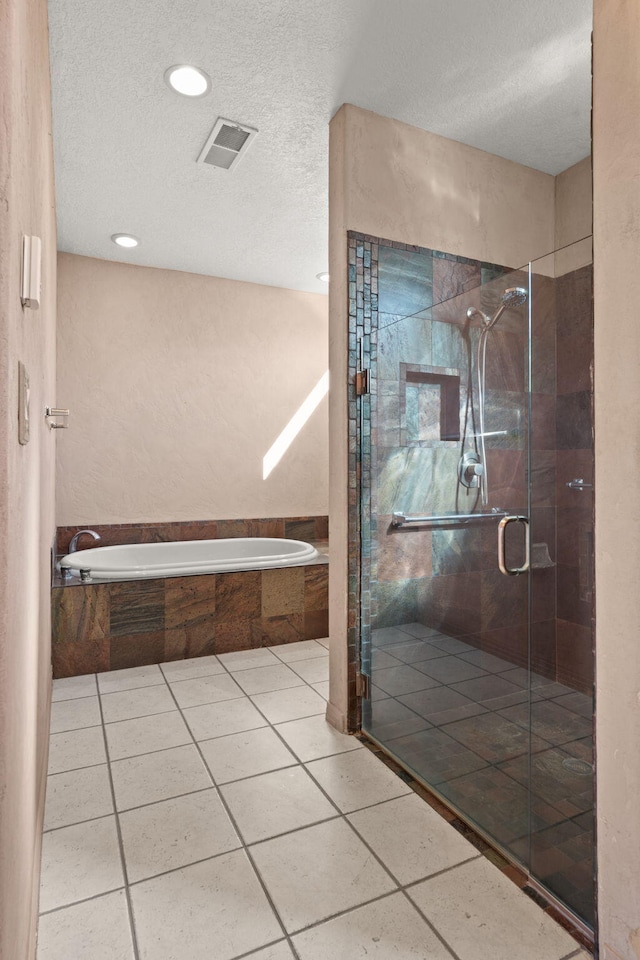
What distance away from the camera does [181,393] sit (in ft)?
13.7

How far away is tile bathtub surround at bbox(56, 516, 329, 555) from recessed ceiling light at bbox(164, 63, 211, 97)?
277 centimetres

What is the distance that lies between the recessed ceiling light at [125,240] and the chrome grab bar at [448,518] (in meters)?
2.71

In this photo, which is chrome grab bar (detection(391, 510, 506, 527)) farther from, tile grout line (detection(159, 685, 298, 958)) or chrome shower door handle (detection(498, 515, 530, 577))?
tile grout line (detection(159, 685, 298, 958))

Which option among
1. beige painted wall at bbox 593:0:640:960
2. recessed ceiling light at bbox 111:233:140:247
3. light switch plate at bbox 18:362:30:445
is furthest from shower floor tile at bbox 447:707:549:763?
recessed ceiling light at bbox 111:233:140:247

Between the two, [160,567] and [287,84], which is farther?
[160,567]

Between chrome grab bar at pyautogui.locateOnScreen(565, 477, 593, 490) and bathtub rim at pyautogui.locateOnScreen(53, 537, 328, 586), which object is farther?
bathtub rim at pyautogui.locateOnScreen(53, 537, 328, 586)

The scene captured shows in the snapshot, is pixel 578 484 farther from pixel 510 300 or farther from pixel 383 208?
pixel 383 208

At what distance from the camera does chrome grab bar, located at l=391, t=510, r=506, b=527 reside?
1643 millimetres

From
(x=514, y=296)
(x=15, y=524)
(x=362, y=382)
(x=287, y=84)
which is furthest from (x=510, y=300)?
(x=15, y=524)

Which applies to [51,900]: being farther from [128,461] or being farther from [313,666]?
[128,461]

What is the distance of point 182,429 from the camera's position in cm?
417

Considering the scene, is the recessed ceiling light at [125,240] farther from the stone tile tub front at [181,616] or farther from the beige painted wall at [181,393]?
the stone tile tub front at [181,616]

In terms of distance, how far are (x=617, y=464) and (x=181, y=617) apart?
8.50 feet

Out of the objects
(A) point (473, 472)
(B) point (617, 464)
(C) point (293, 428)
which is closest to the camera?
(B) point (617, 464)
